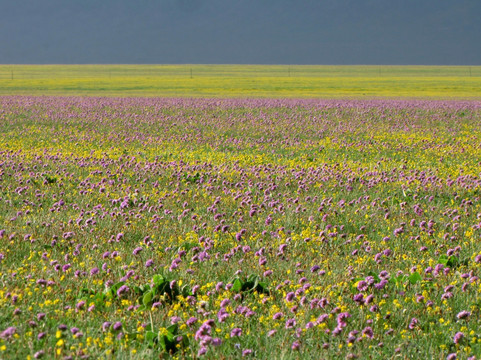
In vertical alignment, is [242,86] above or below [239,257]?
above

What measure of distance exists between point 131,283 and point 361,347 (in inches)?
91.9

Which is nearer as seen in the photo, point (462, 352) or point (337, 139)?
point (462, 352)

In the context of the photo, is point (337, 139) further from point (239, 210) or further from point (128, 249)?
point (128, 249)

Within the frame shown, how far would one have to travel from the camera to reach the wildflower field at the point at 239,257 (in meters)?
4.09

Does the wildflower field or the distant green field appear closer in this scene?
the wildflower field

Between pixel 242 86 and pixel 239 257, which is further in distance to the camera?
pixel 242 86

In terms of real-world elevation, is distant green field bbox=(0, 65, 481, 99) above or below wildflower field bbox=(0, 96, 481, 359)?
above

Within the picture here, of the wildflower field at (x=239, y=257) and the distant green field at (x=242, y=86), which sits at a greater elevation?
the distant green field at (x=242, y=86)

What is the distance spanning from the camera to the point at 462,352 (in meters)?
4.03

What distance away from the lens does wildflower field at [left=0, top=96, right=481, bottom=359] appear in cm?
409

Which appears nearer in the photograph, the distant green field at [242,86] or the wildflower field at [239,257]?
the wildflower field at [239,257]

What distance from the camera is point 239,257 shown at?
6.21 metres

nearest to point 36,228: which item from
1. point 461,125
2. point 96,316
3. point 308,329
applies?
point 96,316

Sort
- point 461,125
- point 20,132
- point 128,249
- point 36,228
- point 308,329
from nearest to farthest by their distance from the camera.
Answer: point 308,329
point 128,249
point 36,228
point 20,132
point 461,125
